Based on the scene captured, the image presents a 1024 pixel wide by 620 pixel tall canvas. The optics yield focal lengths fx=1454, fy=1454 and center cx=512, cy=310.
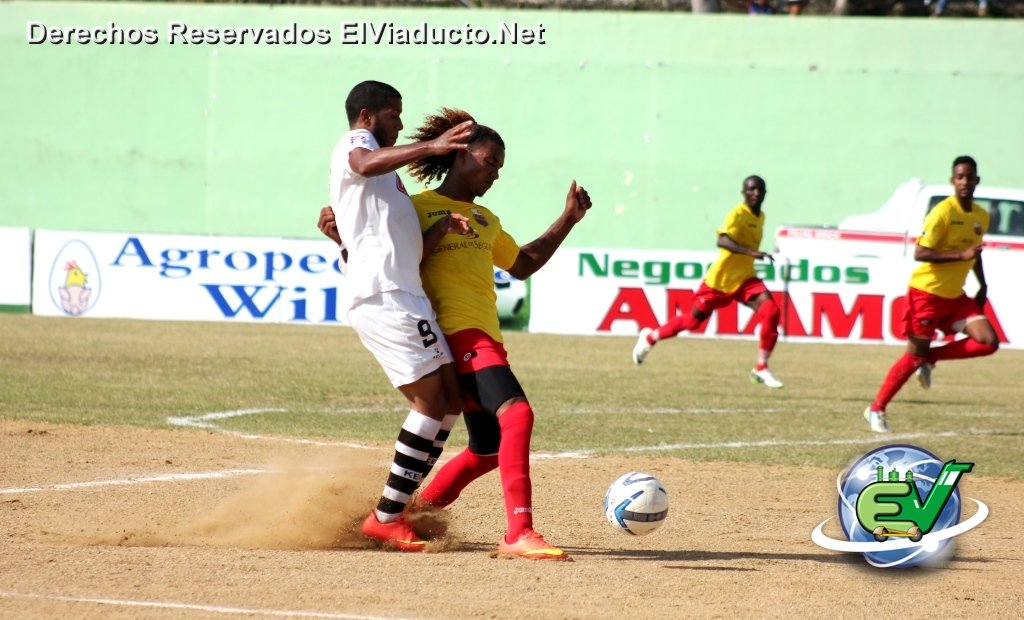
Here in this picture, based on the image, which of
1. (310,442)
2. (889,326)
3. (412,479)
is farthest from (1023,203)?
(412,479)

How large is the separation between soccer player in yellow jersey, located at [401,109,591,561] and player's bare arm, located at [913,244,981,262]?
6.21m

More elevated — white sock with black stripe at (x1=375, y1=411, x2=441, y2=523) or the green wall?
the green wall

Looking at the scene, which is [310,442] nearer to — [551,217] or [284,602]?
[284,602]

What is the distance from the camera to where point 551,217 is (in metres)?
30.7

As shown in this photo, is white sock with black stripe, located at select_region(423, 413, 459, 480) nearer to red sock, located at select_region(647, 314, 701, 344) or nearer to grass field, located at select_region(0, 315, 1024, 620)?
grass field, located at select_region(0, 315, 1024, 620)

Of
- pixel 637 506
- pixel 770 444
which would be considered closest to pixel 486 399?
pixel 637 506

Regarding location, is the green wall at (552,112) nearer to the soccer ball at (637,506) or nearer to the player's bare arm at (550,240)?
the player's bare arm at (550,240)

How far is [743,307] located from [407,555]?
56.4 ft

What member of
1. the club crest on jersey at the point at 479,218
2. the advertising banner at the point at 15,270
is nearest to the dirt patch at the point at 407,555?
the club crest on jersey at the point at 479,218

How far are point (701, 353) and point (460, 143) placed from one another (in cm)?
1508

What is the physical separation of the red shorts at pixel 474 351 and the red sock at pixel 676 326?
10151mm

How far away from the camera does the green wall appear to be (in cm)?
3019

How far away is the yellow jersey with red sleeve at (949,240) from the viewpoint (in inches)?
500

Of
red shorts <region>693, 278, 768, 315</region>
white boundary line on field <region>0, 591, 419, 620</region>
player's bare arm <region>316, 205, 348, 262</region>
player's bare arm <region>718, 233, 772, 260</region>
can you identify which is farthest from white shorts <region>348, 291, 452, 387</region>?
red shorts <region>693, 278, 768, 315</region>
